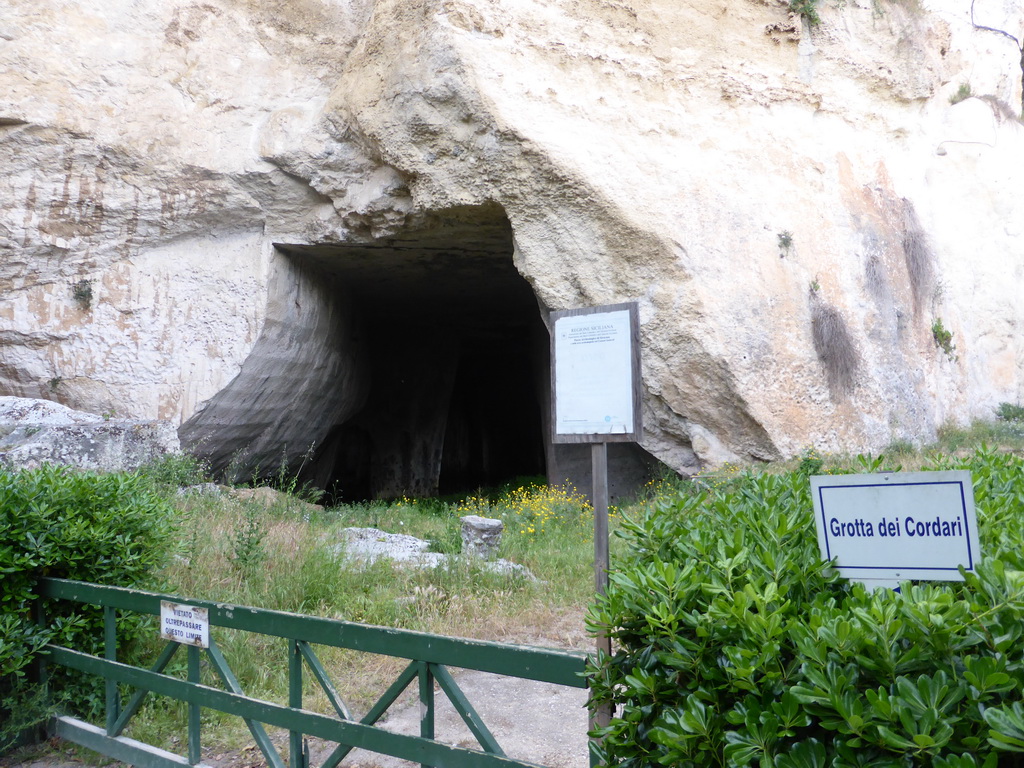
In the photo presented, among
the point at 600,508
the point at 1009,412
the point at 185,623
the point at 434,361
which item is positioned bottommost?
the point at 185,623

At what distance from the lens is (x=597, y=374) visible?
303 centimetres

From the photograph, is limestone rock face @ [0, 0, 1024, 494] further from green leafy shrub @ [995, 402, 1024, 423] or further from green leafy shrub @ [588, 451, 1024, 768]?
green leafy shrub @ [588, 451, 1024, 768]

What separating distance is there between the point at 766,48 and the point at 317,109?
18.3 feet

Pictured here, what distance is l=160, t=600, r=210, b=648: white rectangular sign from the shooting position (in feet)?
10.5

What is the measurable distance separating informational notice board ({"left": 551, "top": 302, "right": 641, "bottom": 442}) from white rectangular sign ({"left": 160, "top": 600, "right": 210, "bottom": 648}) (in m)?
1.55

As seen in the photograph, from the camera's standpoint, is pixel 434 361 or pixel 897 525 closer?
pixel 897 525

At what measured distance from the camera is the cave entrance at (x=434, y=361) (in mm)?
11055

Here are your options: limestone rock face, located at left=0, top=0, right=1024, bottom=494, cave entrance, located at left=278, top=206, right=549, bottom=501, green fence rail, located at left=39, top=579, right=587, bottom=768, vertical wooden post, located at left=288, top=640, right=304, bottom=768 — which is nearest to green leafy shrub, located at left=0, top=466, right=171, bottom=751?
green fence rail, located at left=39, top=579, right=587, bottom=768

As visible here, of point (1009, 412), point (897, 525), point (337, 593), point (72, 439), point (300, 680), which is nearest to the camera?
point (897, 525)

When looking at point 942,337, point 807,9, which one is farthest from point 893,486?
point 807,9

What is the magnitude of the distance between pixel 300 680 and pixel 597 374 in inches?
60.4

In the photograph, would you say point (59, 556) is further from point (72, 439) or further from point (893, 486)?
point (72, 439)

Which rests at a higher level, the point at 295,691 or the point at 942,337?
the point at 942,337

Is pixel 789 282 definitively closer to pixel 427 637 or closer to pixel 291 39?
pixel 291 39
